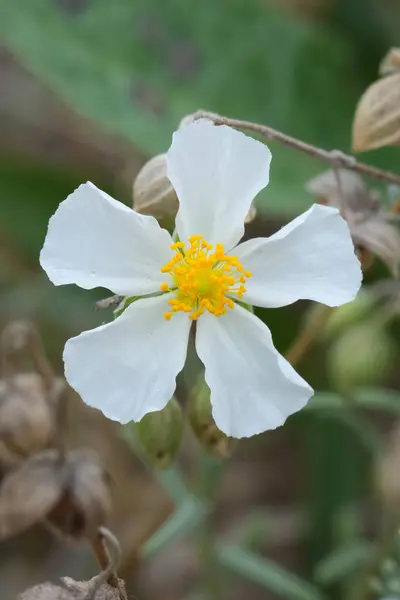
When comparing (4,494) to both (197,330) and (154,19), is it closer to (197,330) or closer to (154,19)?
(197,330)

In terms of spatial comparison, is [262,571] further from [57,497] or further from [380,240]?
[380,240]

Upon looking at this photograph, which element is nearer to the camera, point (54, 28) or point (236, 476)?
point (54, 28)

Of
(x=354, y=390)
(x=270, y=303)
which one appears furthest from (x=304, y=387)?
(x=354, y=390)

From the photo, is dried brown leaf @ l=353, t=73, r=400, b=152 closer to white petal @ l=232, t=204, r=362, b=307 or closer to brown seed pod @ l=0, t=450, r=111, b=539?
white petal @ l=232, t=204, r=362, b=307

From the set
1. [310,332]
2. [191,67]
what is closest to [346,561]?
[310,332]

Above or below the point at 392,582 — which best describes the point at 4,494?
above

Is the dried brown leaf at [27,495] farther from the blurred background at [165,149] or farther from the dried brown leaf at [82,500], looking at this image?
the blurred background at [165,149]
